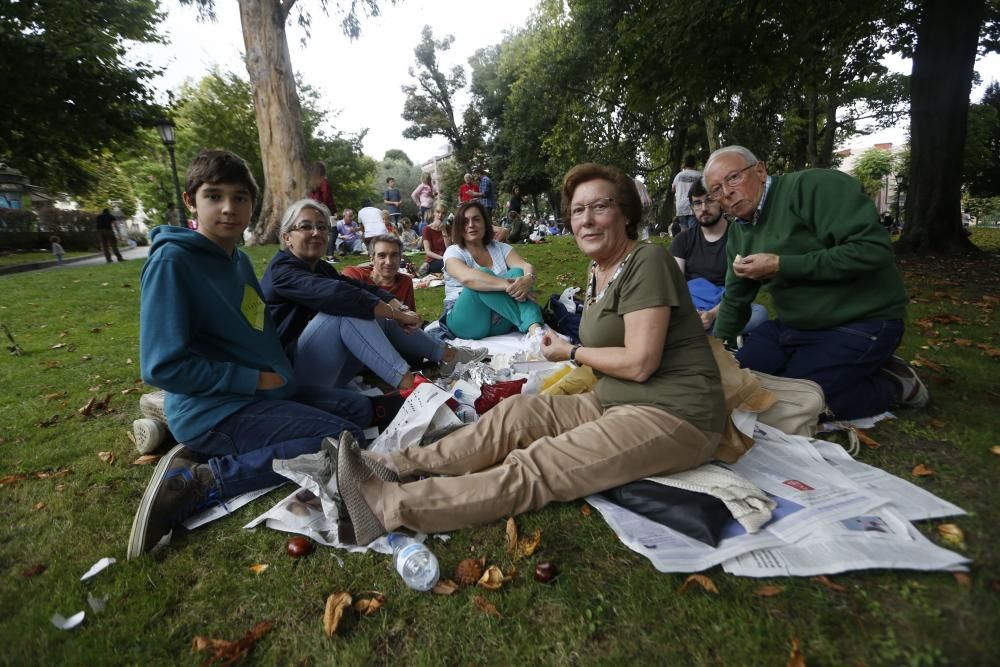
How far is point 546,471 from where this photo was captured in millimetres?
2199

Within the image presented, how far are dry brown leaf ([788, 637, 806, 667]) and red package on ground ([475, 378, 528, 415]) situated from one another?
2144mm

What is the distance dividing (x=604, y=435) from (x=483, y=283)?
3074mm

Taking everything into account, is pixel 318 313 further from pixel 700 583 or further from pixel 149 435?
pixel 700 583

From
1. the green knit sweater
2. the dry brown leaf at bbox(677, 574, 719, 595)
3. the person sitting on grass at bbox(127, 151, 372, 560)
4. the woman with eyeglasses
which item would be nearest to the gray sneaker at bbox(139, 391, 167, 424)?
the person sitting on grass at bbox(127, 151, 372, 560)

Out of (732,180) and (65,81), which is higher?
(65,81)

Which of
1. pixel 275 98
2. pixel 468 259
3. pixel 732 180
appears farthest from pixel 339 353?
pixel 275 98

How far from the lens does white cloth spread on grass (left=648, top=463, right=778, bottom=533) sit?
2.02 metres

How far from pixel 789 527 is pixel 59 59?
19.2m

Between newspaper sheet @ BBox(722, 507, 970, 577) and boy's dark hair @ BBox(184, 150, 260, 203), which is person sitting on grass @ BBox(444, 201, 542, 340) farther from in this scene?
newspaper sheet @ BBox(722, 507, 970, 577)

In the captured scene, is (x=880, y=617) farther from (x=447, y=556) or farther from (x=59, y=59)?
(x=59, y=59)

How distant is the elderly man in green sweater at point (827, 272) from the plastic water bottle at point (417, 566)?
7.79 feet

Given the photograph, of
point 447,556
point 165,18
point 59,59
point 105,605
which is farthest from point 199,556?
point 165,18

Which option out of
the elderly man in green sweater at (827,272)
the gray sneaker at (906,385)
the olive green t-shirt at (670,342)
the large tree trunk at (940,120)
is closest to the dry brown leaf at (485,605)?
the olive green t-shirt at (670,342)

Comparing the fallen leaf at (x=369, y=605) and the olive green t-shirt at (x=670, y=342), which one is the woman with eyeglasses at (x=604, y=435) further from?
the fallen leaf at (x=369, y=605)
